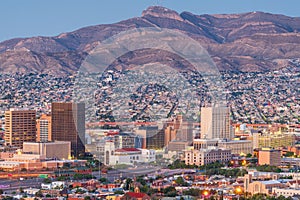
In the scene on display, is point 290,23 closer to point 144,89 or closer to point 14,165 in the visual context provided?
point 144,89

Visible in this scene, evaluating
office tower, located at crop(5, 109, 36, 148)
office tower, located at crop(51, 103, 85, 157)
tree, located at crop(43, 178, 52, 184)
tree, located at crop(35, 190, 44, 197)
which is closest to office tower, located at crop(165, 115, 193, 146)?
office tower, located at crop(51, 103, 85, 157)

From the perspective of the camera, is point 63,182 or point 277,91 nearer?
point 63,182

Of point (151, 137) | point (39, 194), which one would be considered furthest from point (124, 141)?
point (39, 194)

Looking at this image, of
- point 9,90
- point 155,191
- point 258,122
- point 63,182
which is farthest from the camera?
point 9,90

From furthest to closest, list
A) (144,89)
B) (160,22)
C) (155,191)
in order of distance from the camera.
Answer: (160,22)
(144,89)
(155,191)

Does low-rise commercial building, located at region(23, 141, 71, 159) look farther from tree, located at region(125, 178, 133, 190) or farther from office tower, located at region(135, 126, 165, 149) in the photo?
tree, located at region(125, 178, 133, 190)

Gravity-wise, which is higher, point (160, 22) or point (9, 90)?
point (160, 22)

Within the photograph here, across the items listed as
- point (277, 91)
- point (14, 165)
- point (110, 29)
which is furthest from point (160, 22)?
point (14, 165)

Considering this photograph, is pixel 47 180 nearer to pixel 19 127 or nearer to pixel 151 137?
pixel 19 127

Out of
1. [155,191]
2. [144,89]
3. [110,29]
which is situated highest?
[110,29]
